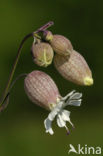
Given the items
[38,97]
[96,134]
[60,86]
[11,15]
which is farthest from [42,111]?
[38,97]

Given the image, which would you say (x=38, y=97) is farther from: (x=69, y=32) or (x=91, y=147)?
(x=69, y=32)

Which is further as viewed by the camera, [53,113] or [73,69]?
[73,69]

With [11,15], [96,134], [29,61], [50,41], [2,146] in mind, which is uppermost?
[50,41]

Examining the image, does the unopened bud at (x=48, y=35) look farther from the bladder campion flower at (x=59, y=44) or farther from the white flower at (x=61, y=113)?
the white flower at (x=61, y=113)
